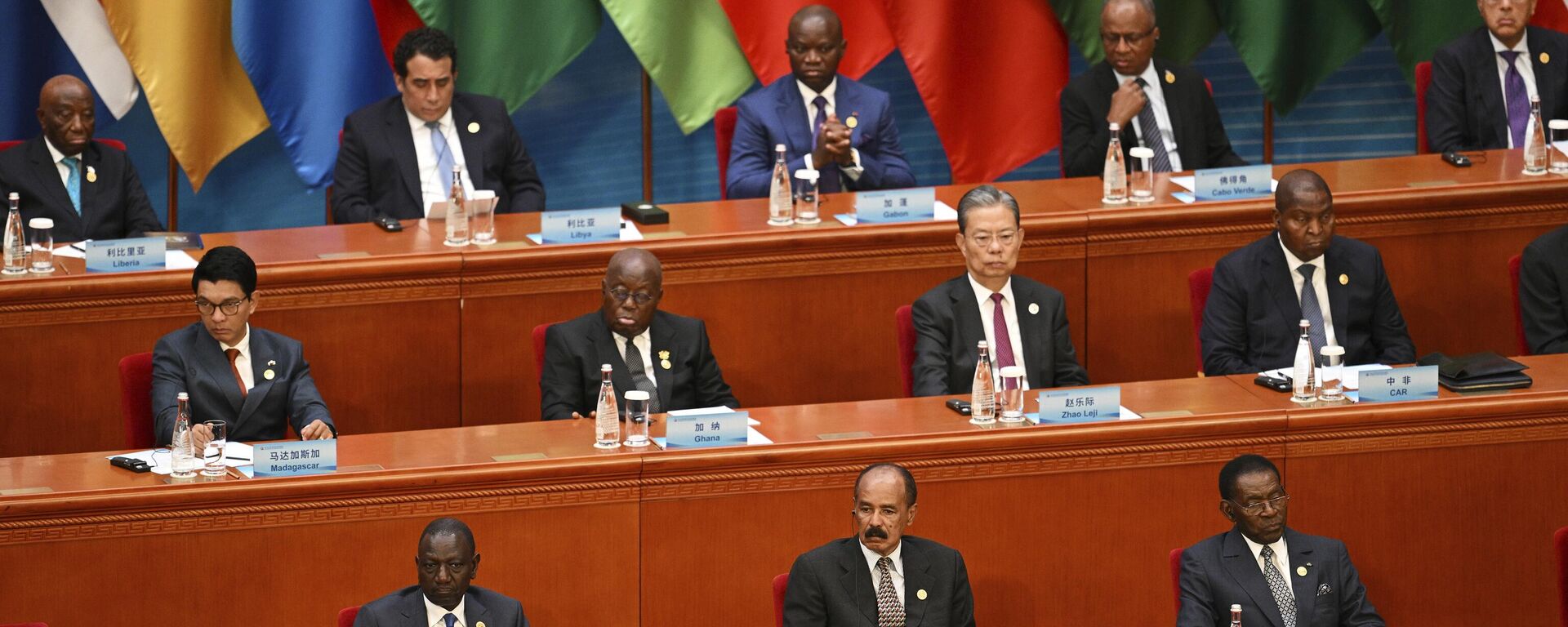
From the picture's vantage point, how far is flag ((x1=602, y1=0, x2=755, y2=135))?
7133 mm

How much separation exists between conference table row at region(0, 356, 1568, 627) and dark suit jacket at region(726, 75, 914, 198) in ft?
5.48

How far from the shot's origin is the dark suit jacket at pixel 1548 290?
5.55 meters

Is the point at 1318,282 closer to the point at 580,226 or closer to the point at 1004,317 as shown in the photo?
the point at 1004,317

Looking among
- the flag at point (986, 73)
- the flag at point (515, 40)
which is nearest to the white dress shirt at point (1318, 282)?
the flag at point (986, 73)

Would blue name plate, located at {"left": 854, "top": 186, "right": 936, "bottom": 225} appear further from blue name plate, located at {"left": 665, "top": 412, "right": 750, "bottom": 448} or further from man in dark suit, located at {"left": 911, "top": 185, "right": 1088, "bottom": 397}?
blue name plate, located at {"left": 665, "top": 412, "right": 750, "bottom": 448}

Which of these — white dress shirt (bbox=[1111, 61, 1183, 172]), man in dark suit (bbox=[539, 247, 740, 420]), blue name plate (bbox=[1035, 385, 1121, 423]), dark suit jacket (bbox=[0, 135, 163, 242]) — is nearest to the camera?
blue name plate (bbox=[1035, 385, 1121, 423])

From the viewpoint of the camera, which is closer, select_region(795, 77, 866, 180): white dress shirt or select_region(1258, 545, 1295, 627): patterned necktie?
select_region(1258, 545, 1295, 627): patterned necktie

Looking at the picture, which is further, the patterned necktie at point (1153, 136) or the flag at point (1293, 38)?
the flag at point (1293, 38)

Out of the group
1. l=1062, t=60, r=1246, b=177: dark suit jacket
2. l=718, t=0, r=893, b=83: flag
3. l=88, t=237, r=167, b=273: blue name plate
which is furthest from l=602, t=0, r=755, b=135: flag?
l=88, t=237, r=167, b=273: blue name plate

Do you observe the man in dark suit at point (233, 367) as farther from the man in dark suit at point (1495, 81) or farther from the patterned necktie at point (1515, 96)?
the patterned necktie at point (1515, 96)

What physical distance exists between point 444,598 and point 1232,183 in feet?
9.67

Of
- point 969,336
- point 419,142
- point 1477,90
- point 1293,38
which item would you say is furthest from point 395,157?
point 1477,90

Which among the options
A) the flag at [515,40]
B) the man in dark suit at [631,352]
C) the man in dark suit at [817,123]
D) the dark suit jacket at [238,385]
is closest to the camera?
the dark suit jacket at [238,385]

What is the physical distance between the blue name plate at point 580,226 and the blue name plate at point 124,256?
104cm
